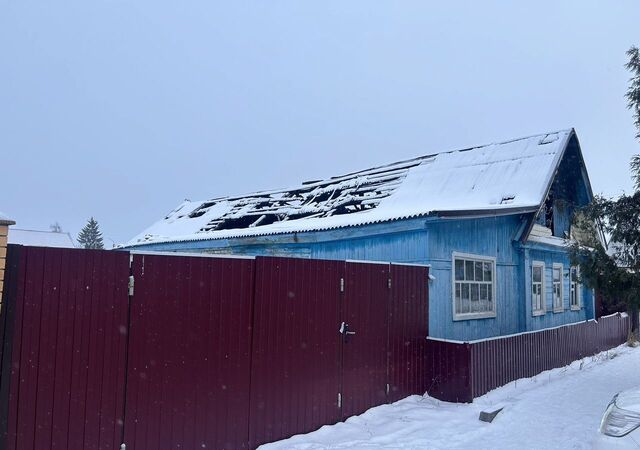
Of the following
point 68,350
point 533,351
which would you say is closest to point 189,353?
point 68,350

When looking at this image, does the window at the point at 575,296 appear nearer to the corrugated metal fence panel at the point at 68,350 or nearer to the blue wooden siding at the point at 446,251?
the blue wooden siding at the point at 446,251

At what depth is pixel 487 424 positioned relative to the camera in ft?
22.8

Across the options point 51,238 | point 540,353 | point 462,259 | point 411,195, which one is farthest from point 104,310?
point 51,238

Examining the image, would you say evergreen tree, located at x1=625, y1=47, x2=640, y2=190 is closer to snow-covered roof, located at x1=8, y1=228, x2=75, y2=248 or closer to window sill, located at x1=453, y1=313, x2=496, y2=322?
window sill, located at x1=453, y1=313, x2=496, y2=322

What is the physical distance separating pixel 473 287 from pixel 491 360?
2516mm

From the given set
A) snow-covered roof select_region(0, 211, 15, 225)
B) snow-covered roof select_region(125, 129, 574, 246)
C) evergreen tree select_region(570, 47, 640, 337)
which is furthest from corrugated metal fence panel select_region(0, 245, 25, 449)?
evergreen tree select_region(570, 47, 640, 337)

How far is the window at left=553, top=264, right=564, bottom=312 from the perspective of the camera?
597 inches

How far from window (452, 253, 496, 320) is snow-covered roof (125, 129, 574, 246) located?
1.28 meters

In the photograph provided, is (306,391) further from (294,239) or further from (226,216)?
(226,216)

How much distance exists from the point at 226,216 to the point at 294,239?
6.35 metres

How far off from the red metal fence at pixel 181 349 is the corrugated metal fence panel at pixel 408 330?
12.2 inches

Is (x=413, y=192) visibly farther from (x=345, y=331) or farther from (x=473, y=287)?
(x=345, y=331)

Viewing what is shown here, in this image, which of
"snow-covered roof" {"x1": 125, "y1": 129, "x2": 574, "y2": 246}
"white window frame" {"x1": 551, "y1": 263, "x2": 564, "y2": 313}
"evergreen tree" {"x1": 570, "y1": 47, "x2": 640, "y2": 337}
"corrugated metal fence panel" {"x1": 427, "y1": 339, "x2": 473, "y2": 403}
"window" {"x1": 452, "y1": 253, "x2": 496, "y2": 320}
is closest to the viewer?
"corrugated metal fence panel" {"x1": 427, "y1": 339, "x2": 473, "y2": 403}

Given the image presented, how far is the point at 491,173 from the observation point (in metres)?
13.9
